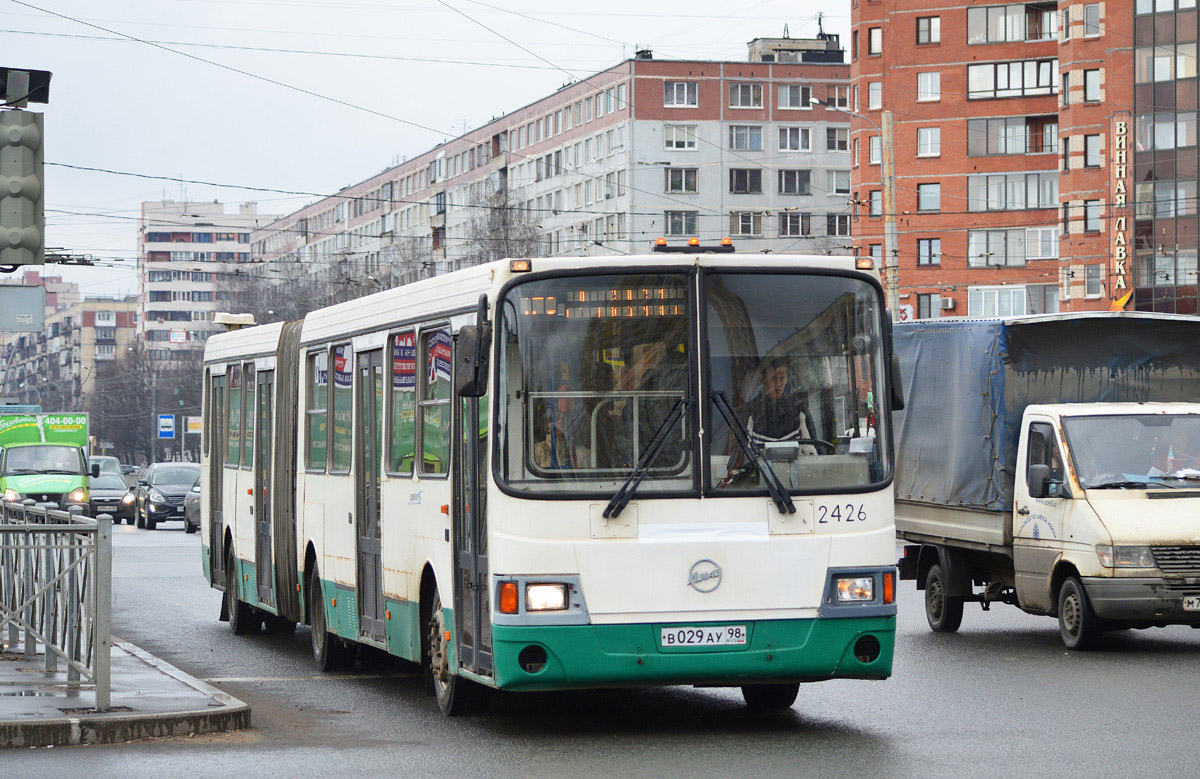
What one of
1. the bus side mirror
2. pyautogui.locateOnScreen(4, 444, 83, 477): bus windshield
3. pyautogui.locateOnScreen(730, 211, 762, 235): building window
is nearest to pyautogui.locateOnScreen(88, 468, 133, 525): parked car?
pyautogui.locateOnScreen(4, 444, 83, 477): bus windshield

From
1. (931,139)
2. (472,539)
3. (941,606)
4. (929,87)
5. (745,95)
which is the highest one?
(745,95)

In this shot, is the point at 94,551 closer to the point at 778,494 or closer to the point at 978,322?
the point at 778,494

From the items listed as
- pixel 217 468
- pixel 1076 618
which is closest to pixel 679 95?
pixel 217 468

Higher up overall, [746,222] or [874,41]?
[874,41]

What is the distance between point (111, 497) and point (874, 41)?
1953 inches

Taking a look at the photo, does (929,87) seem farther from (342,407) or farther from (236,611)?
(342,407)

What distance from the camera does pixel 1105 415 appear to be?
15.6m

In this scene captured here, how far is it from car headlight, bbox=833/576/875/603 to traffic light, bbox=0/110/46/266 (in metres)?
4.88

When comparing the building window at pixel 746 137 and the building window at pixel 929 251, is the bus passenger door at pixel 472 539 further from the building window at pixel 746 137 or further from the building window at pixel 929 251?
the building window at pixel 746 137

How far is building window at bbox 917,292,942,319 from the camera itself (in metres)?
89.3

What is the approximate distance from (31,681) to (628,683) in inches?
167

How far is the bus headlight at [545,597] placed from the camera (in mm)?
10023

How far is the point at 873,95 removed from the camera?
Result: 8931 cm

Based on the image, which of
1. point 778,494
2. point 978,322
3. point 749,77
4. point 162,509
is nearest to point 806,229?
point 749,77
